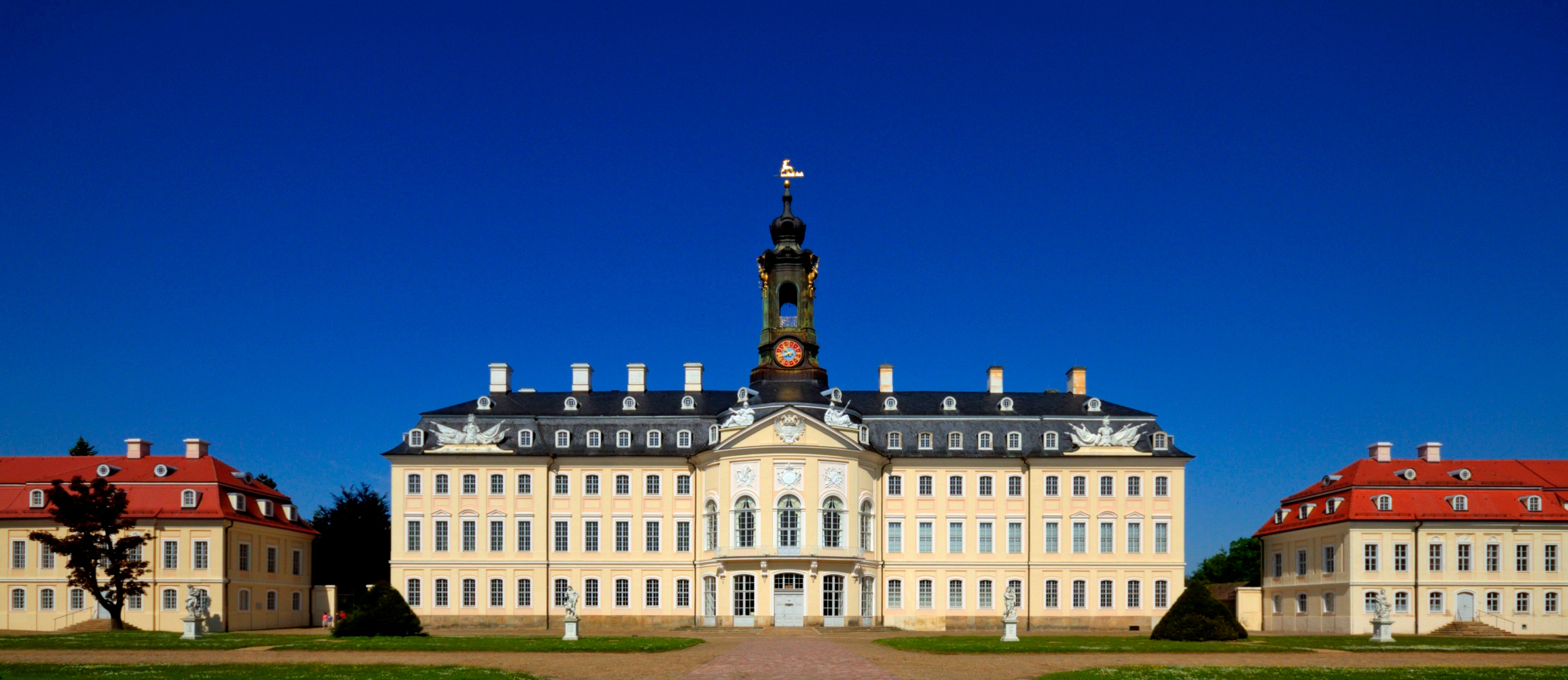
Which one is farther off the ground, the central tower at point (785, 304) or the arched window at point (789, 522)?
the central tower at point (785, 304)

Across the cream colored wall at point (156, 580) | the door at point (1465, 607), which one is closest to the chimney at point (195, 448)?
the cream colored wall at point (156, 580)

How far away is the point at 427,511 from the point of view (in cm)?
6256

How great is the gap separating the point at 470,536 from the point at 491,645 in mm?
21199

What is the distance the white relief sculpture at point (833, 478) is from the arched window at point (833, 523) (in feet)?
1.70

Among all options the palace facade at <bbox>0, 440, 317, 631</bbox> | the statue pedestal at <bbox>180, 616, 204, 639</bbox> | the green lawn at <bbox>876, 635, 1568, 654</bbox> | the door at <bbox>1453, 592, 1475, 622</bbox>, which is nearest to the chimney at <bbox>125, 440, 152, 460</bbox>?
the palace facade at <bbox>0, 440, 317, 631</bbox>

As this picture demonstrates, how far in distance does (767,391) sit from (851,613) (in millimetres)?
11297

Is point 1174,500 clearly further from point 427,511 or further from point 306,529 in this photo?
point 306,529

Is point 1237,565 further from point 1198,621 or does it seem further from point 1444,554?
point 1198,621

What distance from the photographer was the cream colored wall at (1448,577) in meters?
58.6

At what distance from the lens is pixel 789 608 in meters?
58.3

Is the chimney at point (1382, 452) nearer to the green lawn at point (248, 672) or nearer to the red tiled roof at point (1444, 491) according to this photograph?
the red tiled roof at point (1444, 491)

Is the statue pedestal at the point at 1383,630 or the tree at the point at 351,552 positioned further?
the tree at the point at 351,552

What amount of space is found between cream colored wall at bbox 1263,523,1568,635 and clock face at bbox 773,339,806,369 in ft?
87.5

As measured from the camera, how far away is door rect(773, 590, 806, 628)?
2287 inches
